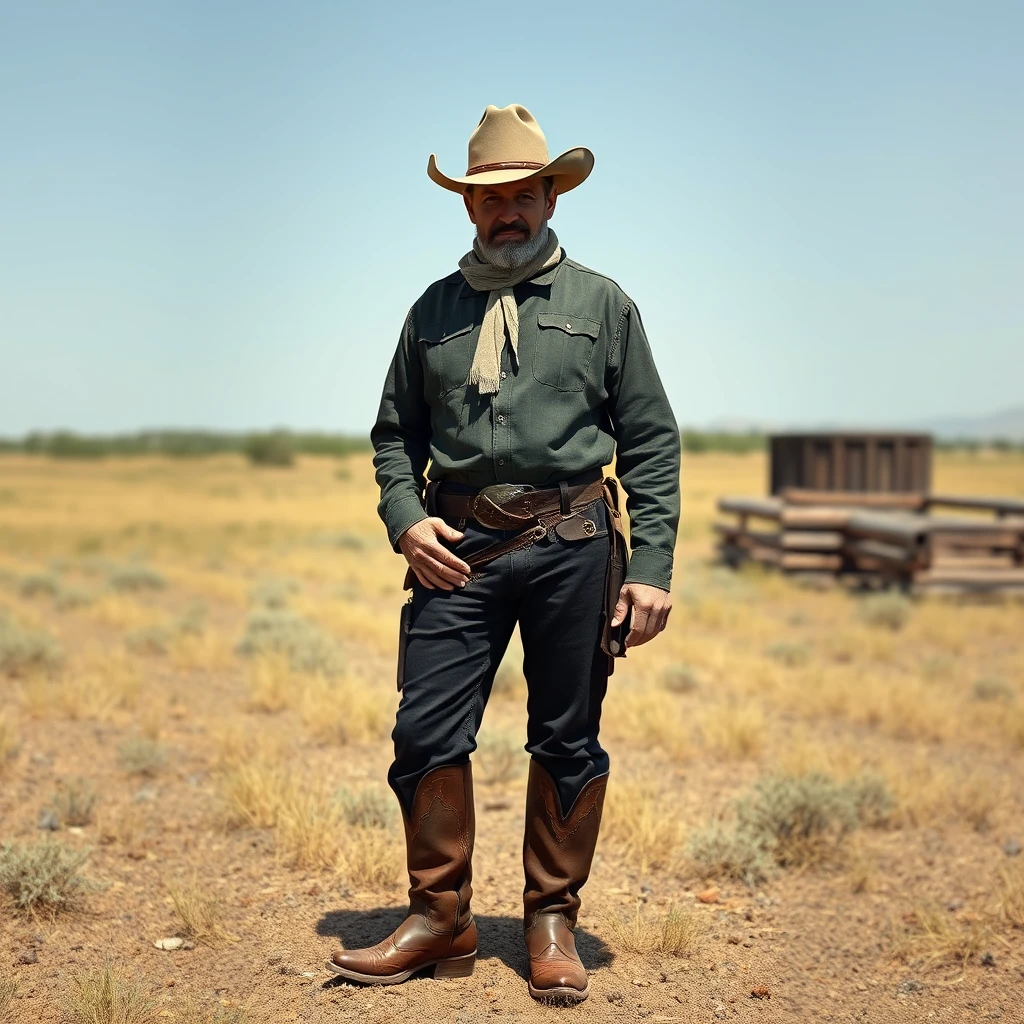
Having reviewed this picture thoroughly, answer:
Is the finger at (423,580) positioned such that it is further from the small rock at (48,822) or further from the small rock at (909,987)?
the small rock at (48,822)

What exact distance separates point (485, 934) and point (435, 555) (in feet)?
4.87

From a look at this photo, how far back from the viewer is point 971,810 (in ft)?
18.0

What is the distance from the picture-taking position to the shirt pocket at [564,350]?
10.6ft

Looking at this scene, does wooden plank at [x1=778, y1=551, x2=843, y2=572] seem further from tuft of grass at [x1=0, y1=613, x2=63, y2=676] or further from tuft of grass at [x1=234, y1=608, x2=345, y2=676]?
tuft of grass at [x1=0, y1=613, x2=63, y2=676]

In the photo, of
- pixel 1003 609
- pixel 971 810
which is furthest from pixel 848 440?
pixel 971 810

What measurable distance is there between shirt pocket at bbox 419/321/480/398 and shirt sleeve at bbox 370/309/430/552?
99mm

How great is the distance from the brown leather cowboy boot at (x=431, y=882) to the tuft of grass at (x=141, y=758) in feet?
9.44

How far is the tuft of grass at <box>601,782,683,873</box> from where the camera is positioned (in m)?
4.78

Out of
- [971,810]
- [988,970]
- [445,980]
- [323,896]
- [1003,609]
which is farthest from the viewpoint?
[1003,609]

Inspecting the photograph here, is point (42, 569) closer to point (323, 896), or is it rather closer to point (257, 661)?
point (257, 661)

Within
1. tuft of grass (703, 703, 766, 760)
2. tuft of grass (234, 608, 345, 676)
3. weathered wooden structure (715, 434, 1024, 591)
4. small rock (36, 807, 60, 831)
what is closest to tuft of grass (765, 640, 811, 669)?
tuft of grass (703, 703, 766, 760)

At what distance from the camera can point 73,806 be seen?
512 centimetres

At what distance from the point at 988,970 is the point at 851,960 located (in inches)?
17.0

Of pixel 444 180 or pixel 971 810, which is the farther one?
pixel 971 810
